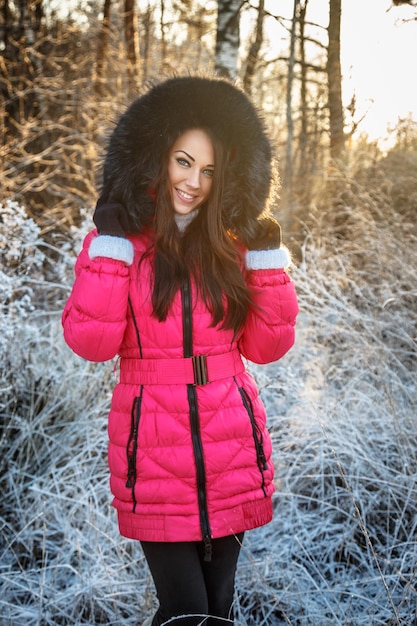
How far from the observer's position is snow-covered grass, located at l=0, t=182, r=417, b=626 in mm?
2477

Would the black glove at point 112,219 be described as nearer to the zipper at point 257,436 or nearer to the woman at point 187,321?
the woman at point 187,321

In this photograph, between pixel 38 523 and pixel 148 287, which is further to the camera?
pixel 38 523

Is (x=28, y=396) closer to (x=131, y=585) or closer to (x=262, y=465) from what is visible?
(x=131, y=585)

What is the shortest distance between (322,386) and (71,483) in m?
1.57

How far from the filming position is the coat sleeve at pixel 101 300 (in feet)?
5.79

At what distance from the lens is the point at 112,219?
1.84 metres

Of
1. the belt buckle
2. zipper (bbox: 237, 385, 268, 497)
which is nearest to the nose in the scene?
the belt buckle

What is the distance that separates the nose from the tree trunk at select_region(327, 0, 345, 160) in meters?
2.49

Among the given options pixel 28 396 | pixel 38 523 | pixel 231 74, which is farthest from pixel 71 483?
pixel 231 74

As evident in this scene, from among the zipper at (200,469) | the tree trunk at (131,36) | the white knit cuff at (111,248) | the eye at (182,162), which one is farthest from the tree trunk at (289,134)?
the zipper at (200,469)

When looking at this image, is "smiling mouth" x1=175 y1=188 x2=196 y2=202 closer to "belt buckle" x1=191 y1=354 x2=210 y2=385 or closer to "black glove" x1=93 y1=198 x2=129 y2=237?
"black glove" x1=93 y1=198 x2=129 y2=237

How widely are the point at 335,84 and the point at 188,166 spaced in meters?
3.00

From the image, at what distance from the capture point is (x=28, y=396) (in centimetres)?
338

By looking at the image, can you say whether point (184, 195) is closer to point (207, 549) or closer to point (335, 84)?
point (207, 549)
